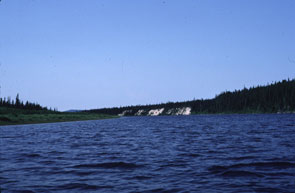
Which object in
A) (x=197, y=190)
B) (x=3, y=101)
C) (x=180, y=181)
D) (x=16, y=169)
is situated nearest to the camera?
(x=197, y=190)

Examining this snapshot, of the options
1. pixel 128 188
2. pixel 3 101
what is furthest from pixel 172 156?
pixel 3 101

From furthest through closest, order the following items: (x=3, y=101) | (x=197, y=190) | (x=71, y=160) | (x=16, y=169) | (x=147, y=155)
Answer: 1. (x=3, y=101)
2. (x=147, y=155)
3. (x=71, y=160)
4. (x=16, y=169)
5. (x=197, y=190)

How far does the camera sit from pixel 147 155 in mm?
23484

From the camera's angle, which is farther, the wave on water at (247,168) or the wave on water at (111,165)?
the wave on water at (111,165)

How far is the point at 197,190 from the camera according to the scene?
41.1ft

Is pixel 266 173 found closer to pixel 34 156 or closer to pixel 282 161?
pixel 282 161

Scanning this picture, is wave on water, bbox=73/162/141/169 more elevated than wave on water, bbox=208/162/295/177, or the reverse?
wave on water, bbox=73/162/141/169

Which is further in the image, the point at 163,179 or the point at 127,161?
the point at 127,161

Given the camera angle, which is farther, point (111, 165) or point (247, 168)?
point (111, 165)

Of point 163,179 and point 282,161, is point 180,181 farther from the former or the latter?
point 282,161

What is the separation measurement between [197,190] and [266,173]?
17.9ft

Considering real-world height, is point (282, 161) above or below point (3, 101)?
below

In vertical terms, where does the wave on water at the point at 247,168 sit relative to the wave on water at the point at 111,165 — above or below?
below

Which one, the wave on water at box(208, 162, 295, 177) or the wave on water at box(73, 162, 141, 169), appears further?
the wave on water at box(73, 162, 141, 169)
